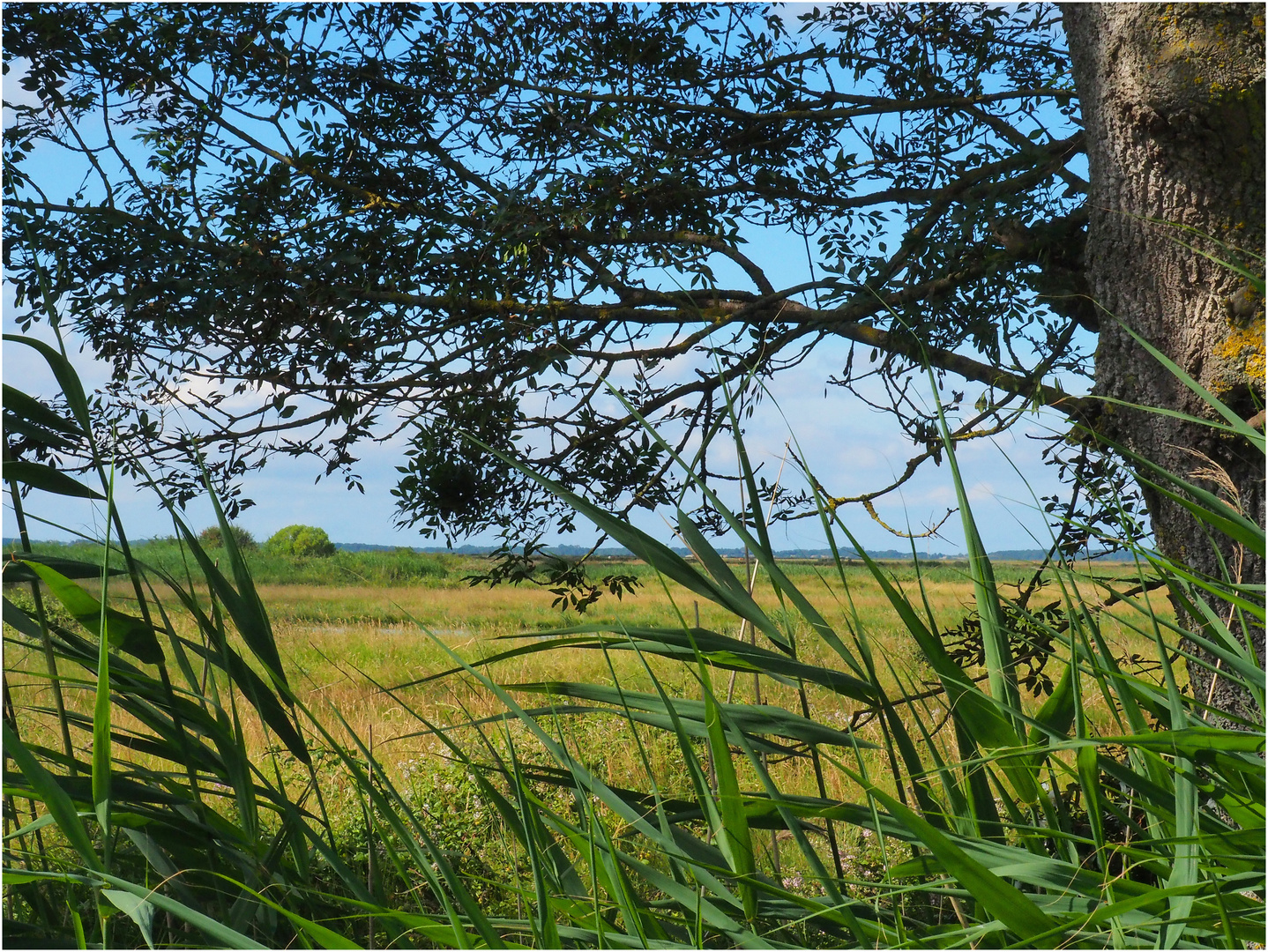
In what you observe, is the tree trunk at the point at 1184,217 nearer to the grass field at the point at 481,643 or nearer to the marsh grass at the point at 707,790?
the grass field at the point at 481,643

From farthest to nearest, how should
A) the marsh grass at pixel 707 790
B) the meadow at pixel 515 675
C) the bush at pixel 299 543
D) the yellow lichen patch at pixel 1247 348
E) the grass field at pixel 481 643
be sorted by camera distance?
1. the bush at pixel 299 543
2. the yellow lichen patch at pixel 1247 348
3. the grass field at pixel 481 643
4. the meadow at pixel 515 675
5. the marsh grass at pixel 707 790

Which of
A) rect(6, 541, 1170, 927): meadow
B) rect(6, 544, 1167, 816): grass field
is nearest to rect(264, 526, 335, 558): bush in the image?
rect(6, 544, 1167, 816): grass field

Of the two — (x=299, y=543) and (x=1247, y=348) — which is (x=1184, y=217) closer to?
(x=1247, y=348)

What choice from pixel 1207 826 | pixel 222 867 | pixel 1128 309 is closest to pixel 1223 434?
pixel 1128 309

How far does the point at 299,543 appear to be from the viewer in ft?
57.5

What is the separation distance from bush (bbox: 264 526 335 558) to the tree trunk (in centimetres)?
1530

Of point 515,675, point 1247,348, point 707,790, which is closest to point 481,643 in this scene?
point 707,790

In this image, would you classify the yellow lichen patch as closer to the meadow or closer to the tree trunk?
the tree trunk

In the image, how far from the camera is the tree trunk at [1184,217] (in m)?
2.24

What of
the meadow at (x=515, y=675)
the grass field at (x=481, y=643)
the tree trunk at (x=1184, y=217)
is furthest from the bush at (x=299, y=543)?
the tree trunk at (x=1184, y=217)

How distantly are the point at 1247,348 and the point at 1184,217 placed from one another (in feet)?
1.32

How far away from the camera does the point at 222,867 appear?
1.17 m

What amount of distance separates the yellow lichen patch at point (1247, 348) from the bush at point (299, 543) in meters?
15.5

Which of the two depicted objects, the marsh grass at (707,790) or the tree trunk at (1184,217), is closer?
the marsh grass at (707,790)
